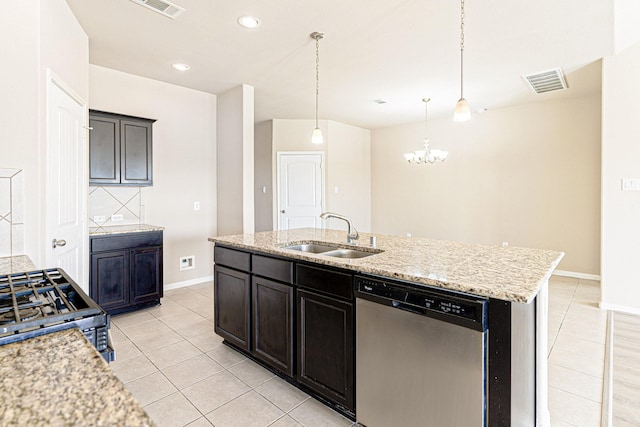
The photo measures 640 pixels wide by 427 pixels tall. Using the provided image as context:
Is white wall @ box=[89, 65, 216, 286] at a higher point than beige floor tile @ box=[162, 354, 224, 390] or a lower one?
higher

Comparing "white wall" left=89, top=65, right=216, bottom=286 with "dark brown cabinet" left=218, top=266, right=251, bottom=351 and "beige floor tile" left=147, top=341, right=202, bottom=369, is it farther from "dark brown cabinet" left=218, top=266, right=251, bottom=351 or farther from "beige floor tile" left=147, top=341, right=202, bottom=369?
"dark brown cabinet" left=218, top=266, right=251, bottom=351

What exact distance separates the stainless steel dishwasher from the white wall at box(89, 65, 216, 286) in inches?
133

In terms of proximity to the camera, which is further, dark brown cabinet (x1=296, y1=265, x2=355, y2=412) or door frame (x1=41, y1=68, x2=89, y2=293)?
door frame (x1=41, y1=68, x2=89, y2=293)

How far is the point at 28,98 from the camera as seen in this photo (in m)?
2.05

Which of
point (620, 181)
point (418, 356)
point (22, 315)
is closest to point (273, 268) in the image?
point (418, 356)

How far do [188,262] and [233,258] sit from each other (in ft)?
7.43

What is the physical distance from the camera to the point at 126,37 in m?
3.03

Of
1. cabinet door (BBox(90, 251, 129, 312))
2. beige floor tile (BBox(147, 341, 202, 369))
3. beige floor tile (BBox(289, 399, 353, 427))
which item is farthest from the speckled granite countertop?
beige floor tile (BBox(289, 399, 353, 427))

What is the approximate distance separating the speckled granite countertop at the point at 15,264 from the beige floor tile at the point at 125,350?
1.00 meters

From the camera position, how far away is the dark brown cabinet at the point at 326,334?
180cm

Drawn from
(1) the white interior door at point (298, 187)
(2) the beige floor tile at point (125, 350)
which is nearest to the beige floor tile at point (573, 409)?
(2) the beige floor tile at point (125, 350)

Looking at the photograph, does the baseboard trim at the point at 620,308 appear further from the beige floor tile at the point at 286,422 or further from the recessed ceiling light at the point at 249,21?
the recessed ceiling light at the point at 249,21

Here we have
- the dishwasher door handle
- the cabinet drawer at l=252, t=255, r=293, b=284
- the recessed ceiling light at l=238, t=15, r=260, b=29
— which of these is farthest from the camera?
the recessed ceiling light at l=238, t=15, r=260, b=29

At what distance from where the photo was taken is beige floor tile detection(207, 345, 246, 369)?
2504 millimetres
